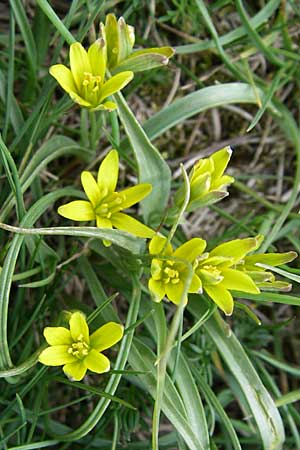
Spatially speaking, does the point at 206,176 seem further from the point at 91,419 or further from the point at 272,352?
the point at 272,352

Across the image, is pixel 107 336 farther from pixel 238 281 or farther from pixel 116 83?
pixel 116 83

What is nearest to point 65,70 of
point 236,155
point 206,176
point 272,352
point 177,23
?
point 206,176

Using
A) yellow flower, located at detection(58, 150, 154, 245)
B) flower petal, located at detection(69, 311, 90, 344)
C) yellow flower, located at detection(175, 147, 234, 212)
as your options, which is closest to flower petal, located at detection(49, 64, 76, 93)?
yellow flower, located at detection(58, 150, 154, 245)

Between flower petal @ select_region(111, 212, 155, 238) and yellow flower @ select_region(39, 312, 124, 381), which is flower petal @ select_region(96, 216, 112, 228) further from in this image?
yellow flower @ select_region(39, 312, 124, 381)

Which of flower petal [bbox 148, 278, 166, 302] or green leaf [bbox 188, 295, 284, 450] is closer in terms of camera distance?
flower petal [bbox 148, 278, 166, 302]

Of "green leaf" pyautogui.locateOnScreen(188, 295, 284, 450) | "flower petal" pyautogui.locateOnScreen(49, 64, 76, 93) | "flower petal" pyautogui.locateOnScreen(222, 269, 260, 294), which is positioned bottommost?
"green leaf" pyautogui.locateOnScreen(188, 295, 284, 450)

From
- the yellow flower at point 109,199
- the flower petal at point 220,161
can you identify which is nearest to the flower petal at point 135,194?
the yellow flower at point 109,199

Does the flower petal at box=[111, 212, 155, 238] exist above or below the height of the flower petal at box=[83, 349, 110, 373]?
above

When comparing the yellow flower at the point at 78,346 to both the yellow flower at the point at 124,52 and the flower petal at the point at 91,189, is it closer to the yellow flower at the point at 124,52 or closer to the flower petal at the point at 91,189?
the flower petal at the point at 91,189
